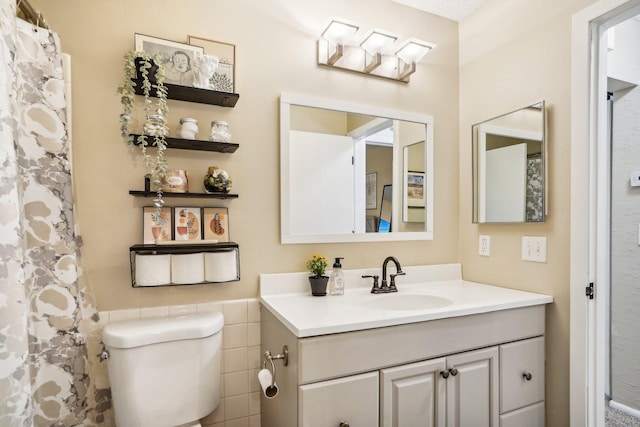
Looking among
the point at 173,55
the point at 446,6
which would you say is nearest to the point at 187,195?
the point at 173,55

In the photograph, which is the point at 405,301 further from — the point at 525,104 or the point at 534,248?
A: the point at 525,104

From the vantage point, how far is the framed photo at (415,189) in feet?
6.37

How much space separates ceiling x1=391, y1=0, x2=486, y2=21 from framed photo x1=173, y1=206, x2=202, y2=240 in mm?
1658

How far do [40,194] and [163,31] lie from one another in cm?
84

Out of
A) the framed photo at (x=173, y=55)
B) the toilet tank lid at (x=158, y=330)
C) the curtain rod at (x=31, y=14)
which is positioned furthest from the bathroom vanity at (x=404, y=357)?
the curtain rod at (x=31, y=14)

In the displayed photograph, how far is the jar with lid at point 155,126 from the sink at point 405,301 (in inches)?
46.5

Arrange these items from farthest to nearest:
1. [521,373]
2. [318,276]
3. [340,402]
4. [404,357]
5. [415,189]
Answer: [415,189], [318,276], [521,373], [404,357], [340,402]

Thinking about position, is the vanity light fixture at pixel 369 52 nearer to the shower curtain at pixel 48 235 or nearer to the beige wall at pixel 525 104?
the beige wall at pixel 525 104

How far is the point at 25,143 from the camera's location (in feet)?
3.80

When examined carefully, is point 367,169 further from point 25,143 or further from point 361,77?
point 25,143

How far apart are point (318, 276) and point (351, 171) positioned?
0.58 meters

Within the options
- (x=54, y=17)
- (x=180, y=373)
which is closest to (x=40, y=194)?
(x=54, y=17)

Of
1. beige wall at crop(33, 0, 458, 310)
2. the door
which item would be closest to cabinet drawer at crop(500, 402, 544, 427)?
beige wall at crop(33, 0, 458, 310)

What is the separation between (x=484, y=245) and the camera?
1.92m
